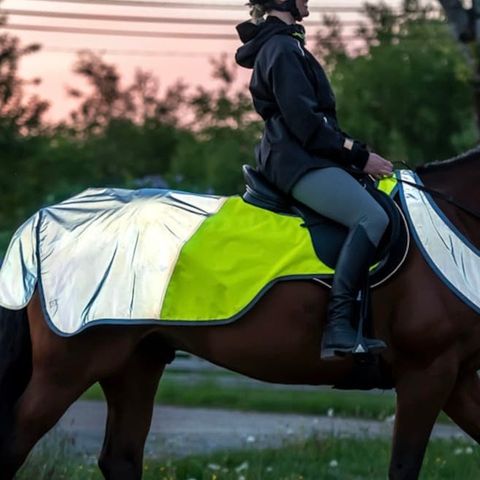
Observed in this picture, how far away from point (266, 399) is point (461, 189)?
9755mm

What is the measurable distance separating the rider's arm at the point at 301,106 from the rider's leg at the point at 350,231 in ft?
0.45

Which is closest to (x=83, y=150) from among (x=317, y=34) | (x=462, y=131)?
(x=317, y=34)

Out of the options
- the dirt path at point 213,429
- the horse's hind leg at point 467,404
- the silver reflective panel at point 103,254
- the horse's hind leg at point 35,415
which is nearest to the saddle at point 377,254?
the horse's hind leg at point 467,404

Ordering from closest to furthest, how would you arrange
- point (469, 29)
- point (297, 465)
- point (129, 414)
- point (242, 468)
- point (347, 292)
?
point (347, 292)
point (129, 414)
point (242, 468)
point (297, 465)
point (469, 29)

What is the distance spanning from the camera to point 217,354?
6.73m

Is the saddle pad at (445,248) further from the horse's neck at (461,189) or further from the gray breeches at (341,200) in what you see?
the gray breeches at (341,200)

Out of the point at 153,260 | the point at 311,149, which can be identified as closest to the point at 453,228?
the point at 311,149

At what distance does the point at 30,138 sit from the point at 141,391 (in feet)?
78.0

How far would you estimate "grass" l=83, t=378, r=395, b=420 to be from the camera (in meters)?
15.3

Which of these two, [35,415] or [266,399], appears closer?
[35,415]

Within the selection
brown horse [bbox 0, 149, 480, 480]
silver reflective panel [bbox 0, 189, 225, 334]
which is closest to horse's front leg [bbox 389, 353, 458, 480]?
brown horse [bbox 0, 149, 480, 480]

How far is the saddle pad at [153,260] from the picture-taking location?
6.59 metres

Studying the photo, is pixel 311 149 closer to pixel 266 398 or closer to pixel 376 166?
pixel 376 166

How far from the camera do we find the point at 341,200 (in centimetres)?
652
